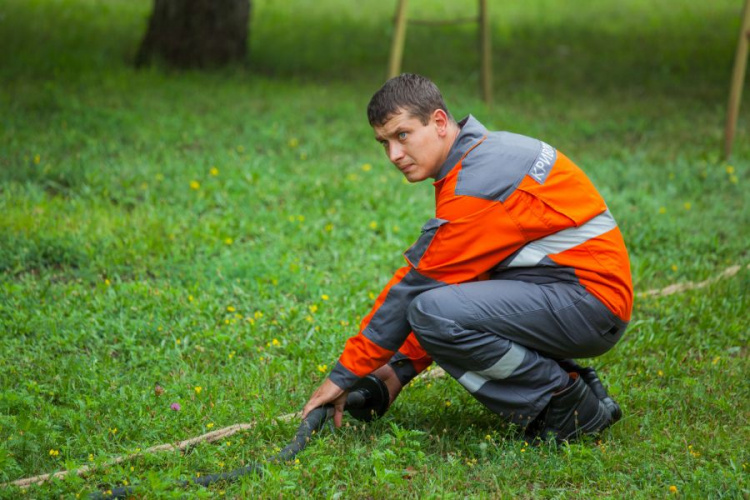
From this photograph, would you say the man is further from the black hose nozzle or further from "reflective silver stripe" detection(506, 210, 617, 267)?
the black hose nozzle

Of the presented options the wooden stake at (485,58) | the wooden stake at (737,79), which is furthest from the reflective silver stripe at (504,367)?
the wooden stake at (485,58)

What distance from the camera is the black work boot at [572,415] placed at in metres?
3.15

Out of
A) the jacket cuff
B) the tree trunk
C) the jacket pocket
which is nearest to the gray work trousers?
the jacket pocket

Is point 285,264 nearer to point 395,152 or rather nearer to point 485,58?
point 395,152

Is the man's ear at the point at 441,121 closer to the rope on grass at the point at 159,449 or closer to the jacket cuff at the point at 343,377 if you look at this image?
the jacket cuff at the point at 343,377

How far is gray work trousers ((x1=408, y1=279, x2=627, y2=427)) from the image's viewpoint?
3.04 meters

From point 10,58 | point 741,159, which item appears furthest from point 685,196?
point 10,58

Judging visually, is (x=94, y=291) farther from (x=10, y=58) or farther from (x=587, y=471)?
(x=10, y=58)

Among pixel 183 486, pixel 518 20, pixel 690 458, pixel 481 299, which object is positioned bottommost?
pixel 183 486

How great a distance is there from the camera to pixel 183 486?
9.48 ft

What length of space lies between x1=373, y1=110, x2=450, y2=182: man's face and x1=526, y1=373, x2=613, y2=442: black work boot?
3.18 feet

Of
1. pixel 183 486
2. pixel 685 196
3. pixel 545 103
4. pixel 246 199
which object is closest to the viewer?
pixel 183 486

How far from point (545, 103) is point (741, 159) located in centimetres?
228

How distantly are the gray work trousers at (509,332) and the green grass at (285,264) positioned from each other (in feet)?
0.77
